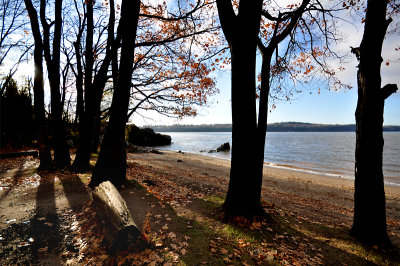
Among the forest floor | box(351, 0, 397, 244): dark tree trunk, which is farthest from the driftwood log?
box(351, 0, 397, 244): dark tree trunk

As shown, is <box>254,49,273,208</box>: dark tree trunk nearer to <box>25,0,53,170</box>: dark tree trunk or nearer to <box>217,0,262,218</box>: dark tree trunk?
<box>217,0,262,218</box>: dark tree trunk

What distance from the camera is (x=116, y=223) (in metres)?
3.84

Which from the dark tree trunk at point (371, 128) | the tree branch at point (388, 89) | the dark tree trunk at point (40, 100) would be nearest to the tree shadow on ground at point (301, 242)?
the dark tree trunk at point (371, 128)

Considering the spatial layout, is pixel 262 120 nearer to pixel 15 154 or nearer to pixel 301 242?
pixel 301 242

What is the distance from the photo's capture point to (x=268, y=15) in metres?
6.74

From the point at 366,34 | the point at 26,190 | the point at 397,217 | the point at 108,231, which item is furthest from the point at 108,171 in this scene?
the point at 397,217

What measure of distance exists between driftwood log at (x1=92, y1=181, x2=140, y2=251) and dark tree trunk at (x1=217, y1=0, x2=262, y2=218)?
101 inches

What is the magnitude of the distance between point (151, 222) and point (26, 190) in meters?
5.64

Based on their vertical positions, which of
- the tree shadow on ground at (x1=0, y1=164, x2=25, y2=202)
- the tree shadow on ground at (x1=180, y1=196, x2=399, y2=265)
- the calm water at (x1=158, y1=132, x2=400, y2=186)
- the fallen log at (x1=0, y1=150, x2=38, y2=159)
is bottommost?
the calm water at (x1=158, y1=132, x2=400, y2=186)

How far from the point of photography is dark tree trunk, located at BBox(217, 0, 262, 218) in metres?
4.81

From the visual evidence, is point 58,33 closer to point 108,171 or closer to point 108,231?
point 108,171

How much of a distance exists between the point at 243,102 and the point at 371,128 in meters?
2.76

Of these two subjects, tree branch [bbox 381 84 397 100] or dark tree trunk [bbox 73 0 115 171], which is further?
dark tree trunk [bbox 73 0 115 171]

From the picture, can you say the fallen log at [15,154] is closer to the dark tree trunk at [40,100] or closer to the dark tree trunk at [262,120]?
the dark tree trunk at [40,100]
